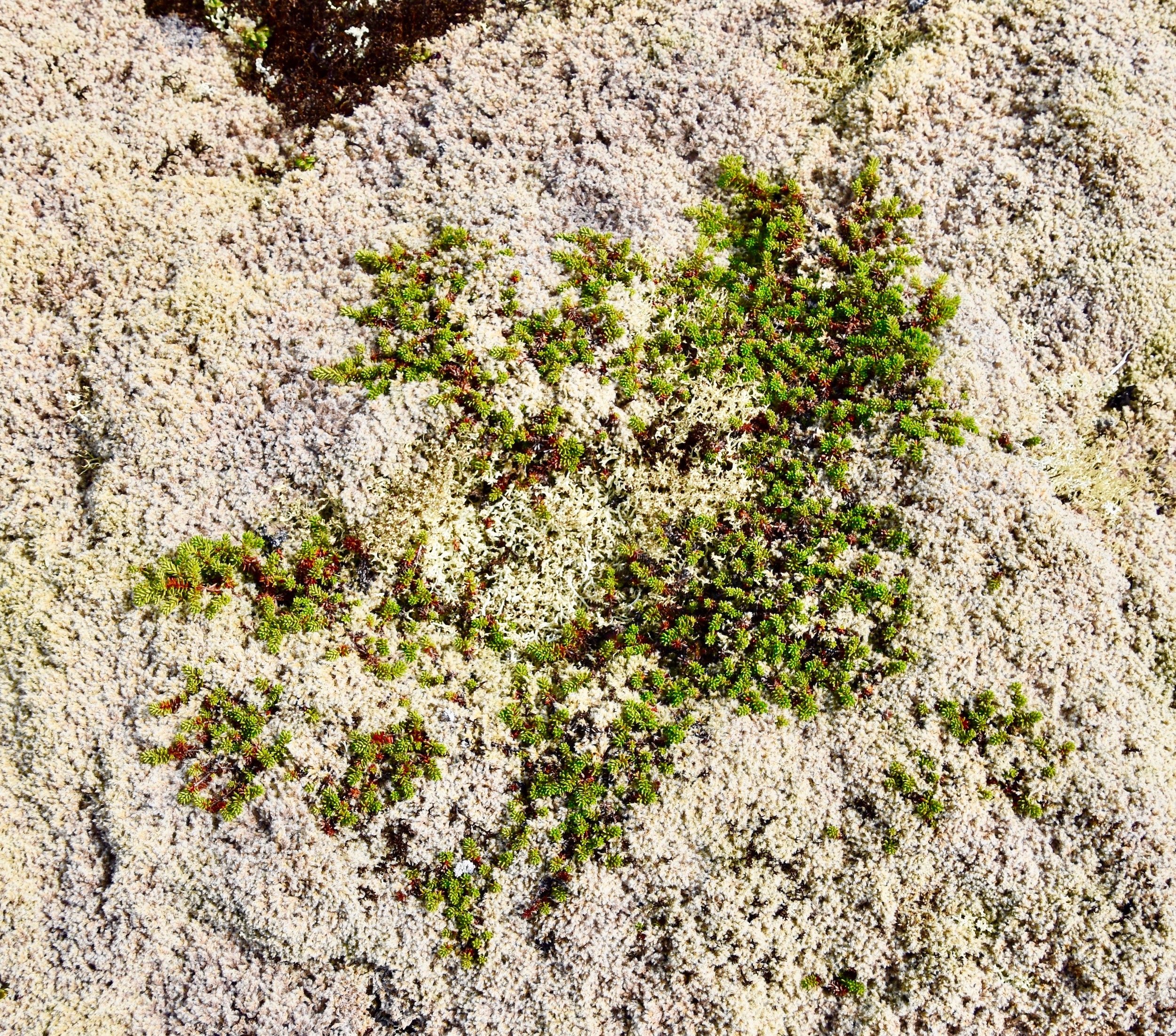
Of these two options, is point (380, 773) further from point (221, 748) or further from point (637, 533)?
point (637, 533)

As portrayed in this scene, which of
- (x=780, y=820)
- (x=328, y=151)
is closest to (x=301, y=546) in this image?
(x=328, y=151)

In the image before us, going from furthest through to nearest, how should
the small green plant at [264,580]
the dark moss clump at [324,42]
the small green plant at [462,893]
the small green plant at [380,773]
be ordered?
the dark moss clump at [324,42] < the small green plant at [264,580] < the small green plant at [380,773] < the small green plant at [462,893]

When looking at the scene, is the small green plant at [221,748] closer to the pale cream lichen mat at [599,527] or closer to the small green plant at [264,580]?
the pale cream lichen mat at [599,527]

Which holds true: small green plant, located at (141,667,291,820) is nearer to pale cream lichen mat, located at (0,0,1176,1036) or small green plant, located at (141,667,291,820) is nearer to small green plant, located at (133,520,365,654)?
pale cream lichen mat, located at (0,0,1176,1036)

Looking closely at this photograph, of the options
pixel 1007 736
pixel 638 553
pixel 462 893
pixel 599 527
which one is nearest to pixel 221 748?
pixel 462 893

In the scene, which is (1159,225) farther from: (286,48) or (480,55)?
(286,48)

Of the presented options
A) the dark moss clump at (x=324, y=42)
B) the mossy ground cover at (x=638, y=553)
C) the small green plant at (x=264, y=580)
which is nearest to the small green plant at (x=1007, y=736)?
the mossy ground cover at (x=638, y=553)
